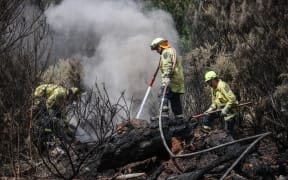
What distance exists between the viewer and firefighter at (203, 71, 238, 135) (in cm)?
782

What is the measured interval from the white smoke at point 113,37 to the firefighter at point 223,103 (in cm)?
914

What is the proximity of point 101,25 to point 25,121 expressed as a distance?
1535 cm

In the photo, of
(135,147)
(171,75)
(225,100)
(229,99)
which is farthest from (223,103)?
(135,147)

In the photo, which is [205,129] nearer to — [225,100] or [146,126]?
[225,100]

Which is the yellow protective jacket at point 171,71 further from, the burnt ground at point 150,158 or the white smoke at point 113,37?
the white smoke at point 113,37

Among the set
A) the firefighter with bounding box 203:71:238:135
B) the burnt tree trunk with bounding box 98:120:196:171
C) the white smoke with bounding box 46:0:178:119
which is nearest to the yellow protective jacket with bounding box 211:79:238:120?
the firefighter with bounding box 203:71:238:135

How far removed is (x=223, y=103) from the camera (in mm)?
7996

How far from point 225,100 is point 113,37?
12.4 m

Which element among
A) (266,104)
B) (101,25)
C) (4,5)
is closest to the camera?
(4,5)

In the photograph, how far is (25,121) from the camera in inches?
211

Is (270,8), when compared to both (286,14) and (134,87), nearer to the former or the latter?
(286,14)

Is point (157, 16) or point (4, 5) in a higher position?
point (157, 16)

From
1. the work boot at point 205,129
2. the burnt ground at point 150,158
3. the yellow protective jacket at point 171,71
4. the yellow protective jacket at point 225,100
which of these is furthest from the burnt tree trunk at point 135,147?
the yellow protective jacket at point 225,100

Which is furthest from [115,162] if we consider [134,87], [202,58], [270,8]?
[134,87]
